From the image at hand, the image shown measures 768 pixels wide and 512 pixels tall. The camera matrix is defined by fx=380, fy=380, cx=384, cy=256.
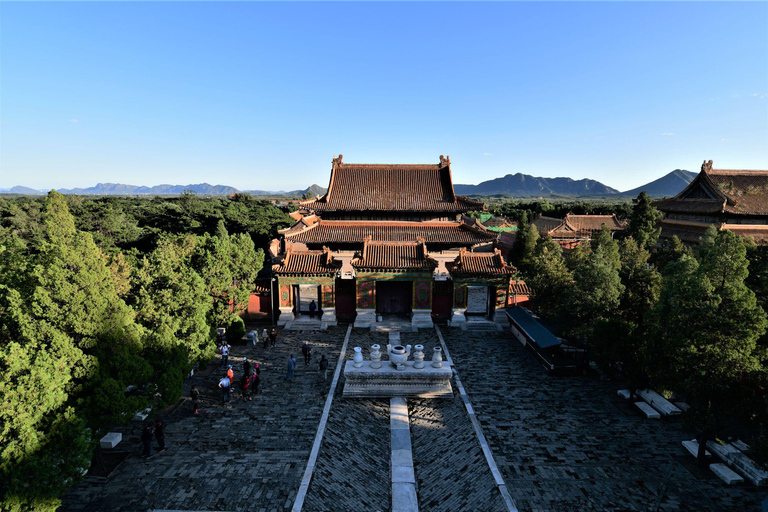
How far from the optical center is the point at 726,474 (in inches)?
438

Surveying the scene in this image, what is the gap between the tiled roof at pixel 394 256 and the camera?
2411cm

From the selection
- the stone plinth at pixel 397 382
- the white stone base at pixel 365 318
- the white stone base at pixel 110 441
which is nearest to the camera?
the white stone base at pixel 110 441

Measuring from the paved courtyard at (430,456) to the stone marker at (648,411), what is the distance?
31cm

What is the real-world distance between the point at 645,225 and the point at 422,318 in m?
35.2

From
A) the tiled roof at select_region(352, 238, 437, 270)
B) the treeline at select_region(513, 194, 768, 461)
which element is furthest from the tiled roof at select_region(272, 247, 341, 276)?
the treeline at select_region(513, 194, 768, 461)

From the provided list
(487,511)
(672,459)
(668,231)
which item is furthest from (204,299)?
(668,231)

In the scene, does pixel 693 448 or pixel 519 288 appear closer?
pixel 693 448

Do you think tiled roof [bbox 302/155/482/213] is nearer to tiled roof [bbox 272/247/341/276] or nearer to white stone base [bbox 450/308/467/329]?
tiled roof [bbox 272/247/341/276]

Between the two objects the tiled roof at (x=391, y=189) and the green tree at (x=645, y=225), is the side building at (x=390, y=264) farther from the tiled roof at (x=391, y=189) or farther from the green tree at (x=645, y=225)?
the green tree at (x=645, y=225)

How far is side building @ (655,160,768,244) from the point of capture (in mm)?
30906

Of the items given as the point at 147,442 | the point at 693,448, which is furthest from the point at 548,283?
the point at 147,442

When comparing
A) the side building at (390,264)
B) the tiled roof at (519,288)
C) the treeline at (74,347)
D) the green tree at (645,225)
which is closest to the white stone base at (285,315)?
the side building at (390,264)

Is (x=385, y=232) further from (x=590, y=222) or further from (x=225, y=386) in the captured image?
(x=590, y=222)

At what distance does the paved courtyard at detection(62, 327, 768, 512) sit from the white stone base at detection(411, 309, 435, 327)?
290 inches
